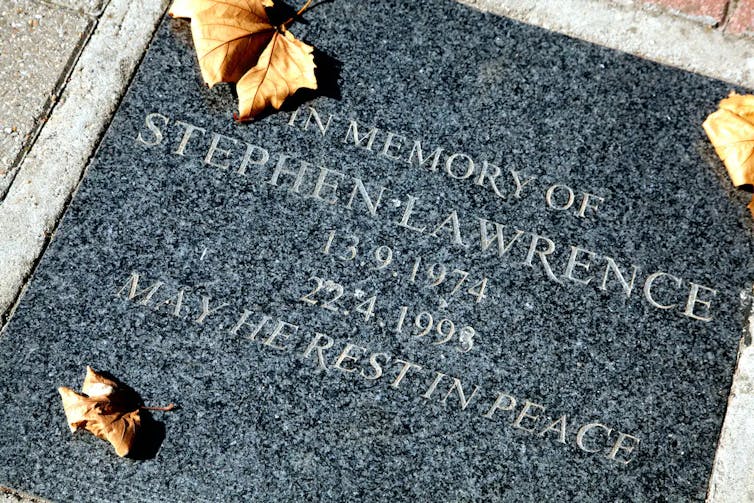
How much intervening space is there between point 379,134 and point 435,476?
3.96 ft

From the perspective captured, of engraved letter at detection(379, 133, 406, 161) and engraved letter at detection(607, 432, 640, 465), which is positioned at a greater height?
engraved letter at detection(379, 133, 406, 161)

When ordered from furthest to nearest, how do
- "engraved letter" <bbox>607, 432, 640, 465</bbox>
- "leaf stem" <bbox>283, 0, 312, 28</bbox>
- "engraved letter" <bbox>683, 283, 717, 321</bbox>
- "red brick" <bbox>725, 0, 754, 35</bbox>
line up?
"red brick" <bbox>725, 0, 754, 35</bbox>, "leaf stem" <bbox>283, 0, 312, 28</bbox>, "engraved letter" <bbox>683, 283, 717, 321</bbox>, "engraved letter" <bbox>607, 432, 640, 465</bbox>

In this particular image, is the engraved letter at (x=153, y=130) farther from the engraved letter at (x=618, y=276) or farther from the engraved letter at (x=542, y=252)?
the engraved letter at (x=618, y=276)

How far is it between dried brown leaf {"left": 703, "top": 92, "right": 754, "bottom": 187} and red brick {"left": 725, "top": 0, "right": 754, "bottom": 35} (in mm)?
334

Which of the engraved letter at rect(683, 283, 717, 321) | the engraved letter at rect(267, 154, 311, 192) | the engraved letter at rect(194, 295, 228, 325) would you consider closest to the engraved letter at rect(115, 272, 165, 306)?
the engraved letter at rect(194, 295, 228, 325)

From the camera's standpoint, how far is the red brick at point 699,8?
2734mm

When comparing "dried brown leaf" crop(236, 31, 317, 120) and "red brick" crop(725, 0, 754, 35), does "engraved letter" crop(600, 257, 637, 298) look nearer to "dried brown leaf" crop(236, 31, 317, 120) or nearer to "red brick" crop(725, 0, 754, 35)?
"red brick" crop(725, 0, 754, 35)

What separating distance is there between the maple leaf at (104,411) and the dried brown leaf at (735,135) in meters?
2.22

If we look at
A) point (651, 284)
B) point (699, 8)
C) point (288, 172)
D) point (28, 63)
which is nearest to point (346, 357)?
point (288, 172)

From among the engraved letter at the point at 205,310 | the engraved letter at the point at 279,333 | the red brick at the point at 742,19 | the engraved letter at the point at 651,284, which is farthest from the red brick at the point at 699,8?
the engraved letter at the point at 205,310

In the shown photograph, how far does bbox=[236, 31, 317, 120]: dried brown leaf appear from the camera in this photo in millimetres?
2436

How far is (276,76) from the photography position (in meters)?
2.45

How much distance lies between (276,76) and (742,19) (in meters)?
1.85

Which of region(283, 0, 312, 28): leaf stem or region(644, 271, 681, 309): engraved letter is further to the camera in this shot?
region(283, 0, 312, 28): leaf stem
